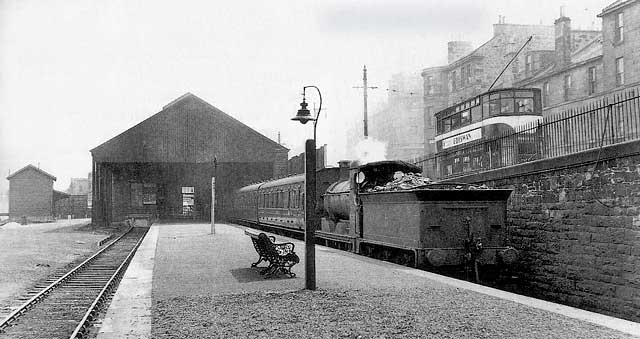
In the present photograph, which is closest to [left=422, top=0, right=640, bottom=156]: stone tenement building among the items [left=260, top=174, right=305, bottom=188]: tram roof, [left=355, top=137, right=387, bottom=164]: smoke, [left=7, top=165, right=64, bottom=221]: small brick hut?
[left=355, top=137, right=387, bottom=164]: smoke

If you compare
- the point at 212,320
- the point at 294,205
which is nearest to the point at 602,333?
the point at 212,320

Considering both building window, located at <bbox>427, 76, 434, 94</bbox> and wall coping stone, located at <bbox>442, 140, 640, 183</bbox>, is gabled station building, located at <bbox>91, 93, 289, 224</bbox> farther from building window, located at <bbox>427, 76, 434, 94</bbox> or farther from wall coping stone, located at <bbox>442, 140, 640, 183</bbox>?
wall coping stone, located at <bbox>442, 140, 640, 183</bbox>

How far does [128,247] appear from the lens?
70.7 ft

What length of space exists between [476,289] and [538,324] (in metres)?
2.41

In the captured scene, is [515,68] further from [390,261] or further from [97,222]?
[390,261]

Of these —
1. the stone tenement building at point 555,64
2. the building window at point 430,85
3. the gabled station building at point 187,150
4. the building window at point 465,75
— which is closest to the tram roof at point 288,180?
the gabled station building at point 187,150

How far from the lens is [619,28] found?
2920 cm

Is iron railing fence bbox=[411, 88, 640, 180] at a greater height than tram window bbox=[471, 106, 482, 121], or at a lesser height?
lesser

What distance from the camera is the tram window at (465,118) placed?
23483 mm

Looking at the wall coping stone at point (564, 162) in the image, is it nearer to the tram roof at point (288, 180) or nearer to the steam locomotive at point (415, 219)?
the steam locomotive at point (415, 219)

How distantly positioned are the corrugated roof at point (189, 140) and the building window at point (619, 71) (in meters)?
19.4

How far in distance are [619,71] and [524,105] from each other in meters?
10.6

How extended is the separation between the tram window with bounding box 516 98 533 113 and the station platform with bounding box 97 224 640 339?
13683 mm

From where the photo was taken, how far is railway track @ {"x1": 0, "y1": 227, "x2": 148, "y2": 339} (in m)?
7.47
